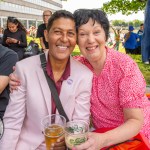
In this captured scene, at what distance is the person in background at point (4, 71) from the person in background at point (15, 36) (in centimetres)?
492

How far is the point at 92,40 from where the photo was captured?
7.04 feet

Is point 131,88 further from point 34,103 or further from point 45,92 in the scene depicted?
point 34,103

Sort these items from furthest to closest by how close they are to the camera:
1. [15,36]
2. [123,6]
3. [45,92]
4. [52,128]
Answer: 1. [123,6]
2. [15,36]
3. [45,92]
4. [52,128]

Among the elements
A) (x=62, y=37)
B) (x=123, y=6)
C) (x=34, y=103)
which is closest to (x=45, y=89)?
(x=34, y=103)

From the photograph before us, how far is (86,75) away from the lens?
2213mm

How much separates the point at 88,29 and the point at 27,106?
84 centimetres

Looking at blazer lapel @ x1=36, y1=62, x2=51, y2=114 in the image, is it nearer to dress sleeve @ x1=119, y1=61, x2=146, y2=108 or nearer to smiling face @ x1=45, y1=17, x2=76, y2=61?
smiling face @ x1=45, y1=17, x2=76, y2=61

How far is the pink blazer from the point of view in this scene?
2092 millimetres

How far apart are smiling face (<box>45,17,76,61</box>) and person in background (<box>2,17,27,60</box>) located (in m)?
5.53

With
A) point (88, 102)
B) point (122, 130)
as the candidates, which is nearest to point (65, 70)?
point (88, 102)

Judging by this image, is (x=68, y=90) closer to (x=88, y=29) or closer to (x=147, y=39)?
(x=88, y=29)

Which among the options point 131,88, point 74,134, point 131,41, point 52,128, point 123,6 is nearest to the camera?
point 74,134

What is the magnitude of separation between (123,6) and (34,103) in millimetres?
15778

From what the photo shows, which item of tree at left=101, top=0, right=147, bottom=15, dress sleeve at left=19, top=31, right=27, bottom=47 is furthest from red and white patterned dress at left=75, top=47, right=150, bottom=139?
tree at left=101, top=0, right=147, bottom=15
